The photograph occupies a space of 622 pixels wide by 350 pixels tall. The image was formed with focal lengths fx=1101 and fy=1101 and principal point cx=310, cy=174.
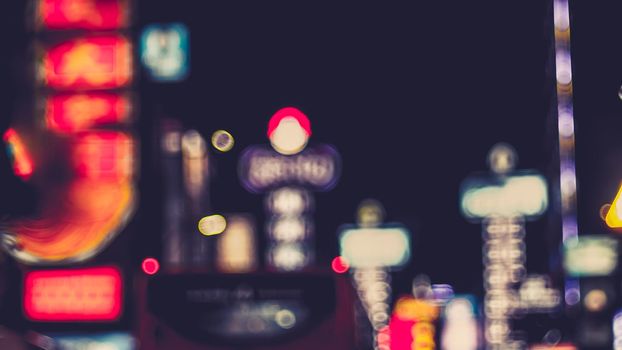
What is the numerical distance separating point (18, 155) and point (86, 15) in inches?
82.2

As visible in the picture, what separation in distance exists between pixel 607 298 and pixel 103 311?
1059 cm

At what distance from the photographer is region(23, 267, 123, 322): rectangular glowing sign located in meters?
14.1

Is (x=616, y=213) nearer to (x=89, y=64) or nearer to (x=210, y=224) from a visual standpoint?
(x=89, y=64)

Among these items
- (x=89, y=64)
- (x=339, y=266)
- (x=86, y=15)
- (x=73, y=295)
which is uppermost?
(x=86, y=15)

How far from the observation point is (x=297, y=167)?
1073 inches

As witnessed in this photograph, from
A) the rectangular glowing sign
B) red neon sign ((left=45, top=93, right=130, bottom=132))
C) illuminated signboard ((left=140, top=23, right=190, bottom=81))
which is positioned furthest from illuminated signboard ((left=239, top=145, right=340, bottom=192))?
the rectangular glowing sign

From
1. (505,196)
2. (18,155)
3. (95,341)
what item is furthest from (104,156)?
(505,196)

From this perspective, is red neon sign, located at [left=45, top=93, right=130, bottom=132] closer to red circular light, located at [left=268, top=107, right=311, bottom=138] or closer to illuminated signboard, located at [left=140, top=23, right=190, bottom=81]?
illuminated signboard, located at [left=140, top=23, right=190, bottom=81]

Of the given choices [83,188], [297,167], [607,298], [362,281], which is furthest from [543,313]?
[83,188]

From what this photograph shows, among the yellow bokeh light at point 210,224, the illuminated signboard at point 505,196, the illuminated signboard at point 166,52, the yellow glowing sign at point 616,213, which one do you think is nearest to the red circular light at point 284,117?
the yellow bokeh light at point 210,224

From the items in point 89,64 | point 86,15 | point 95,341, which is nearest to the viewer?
point 95,341

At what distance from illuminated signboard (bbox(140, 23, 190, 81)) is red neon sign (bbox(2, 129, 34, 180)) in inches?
154

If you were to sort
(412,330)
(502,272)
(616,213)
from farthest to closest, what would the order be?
(502,272) → (412,330) → (616,213)

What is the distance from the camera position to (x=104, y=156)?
1460 cm
